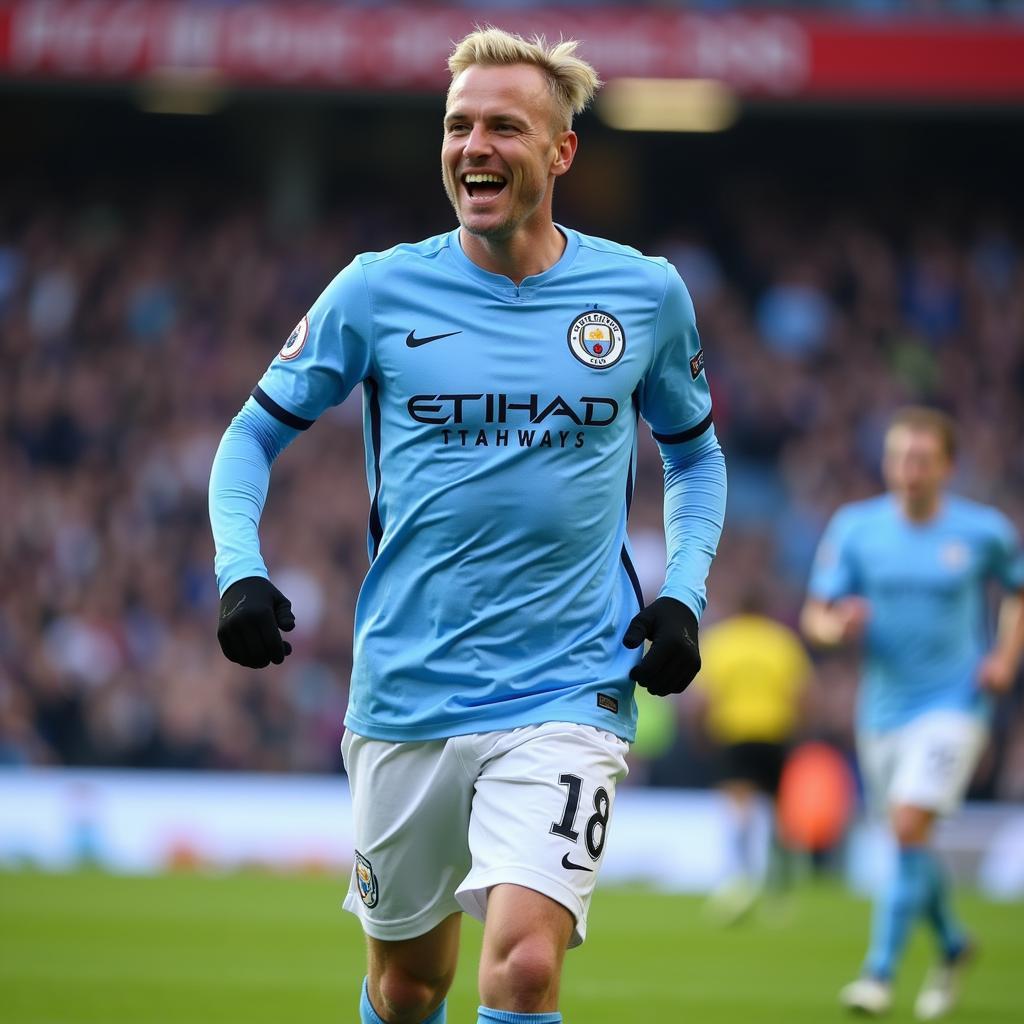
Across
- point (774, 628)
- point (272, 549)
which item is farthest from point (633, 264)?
point (272, 549)

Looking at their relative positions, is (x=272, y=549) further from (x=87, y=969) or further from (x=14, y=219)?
(x=87, y=969)

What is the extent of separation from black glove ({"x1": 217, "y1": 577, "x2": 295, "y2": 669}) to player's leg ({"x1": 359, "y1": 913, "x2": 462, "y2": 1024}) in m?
0.86

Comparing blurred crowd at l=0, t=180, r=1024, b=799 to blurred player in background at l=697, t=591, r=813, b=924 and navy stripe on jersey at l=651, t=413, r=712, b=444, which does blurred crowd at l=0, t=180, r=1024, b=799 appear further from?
navy stripe on jersey at l=651, t=413, r=712, b=444

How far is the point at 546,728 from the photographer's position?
4.25 m

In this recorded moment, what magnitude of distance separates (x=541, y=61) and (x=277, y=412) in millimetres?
1024

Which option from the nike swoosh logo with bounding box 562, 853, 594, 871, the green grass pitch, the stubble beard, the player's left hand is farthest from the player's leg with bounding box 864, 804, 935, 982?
the stubble beard

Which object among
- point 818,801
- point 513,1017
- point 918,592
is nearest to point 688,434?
point 513,1017

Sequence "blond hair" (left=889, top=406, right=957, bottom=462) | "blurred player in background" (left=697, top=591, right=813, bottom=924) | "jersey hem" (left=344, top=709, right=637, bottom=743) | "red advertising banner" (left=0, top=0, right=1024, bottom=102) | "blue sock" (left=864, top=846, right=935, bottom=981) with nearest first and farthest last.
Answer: "jersey hem" (left=344, top=709, right=637, bottom=743), "blue sock" (left=864, top=846, right=935, bottom=981), "blond hair" (left=889, top=406, right=957, bottom=462), "blurred player in background" (left=697, top=591, right=813, bottom=924), "red advertising banner" (left=0, top=0, right=1024, bottom=102)

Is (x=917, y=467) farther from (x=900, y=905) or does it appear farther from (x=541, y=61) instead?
(x=541, y=61)

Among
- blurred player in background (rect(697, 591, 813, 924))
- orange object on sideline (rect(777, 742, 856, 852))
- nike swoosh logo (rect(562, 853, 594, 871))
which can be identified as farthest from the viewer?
orange object on sideline (rect(777, 742, 856, 852))

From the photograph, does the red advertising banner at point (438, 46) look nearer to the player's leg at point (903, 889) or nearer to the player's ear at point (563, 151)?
the player's leg at point (903, 889)

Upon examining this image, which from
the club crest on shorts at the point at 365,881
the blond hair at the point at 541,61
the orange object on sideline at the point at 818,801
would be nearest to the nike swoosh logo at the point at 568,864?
the club crest on shorts at the point at 365,881

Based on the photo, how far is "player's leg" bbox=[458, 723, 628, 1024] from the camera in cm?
398

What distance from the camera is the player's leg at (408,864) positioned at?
14.2ft
